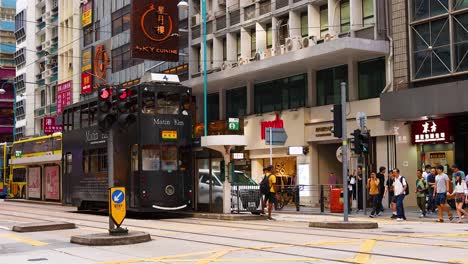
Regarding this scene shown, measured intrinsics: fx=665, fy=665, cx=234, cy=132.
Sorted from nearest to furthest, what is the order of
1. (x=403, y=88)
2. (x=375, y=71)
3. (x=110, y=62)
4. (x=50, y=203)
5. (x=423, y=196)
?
(x=423, y=196), (x=403, y=88), (x=375, y=71), (x=50, y=203), (x=110, y=62)

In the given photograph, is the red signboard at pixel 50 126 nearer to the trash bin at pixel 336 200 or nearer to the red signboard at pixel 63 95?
the red signboard at pixel 63 95

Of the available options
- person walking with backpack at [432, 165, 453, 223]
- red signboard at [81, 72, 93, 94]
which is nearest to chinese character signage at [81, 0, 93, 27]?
red signboard at [81, 72, 93, 94]

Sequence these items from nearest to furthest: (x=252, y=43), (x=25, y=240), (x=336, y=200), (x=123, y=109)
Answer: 1. (x=123, y=109)
2. (x=25, y=240)
3. (x=336, y=200)
4. (x=252, y=43)

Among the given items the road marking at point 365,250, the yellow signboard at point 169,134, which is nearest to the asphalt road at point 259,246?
the road marking at point 365,250

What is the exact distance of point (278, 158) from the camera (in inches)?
1420

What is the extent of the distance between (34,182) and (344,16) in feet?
78.4

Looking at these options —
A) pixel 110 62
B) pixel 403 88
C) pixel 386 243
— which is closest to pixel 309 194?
pixel 403 88

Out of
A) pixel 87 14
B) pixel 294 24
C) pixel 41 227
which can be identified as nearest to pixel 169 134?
pixel 41 227

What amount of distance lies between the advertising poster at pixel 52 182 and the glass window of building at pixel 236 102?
10.8 m

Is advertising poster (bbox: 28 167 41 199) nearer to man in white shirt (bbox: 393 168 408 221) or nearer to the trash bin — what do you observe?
the trash bin

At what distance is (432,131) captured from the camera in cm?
2795

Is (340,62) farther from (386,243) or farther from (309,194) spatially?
(386,243)

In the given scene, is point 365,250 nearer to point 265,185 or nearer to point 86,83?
point 265,185

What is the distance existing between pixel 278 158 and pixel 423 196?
13553mm
